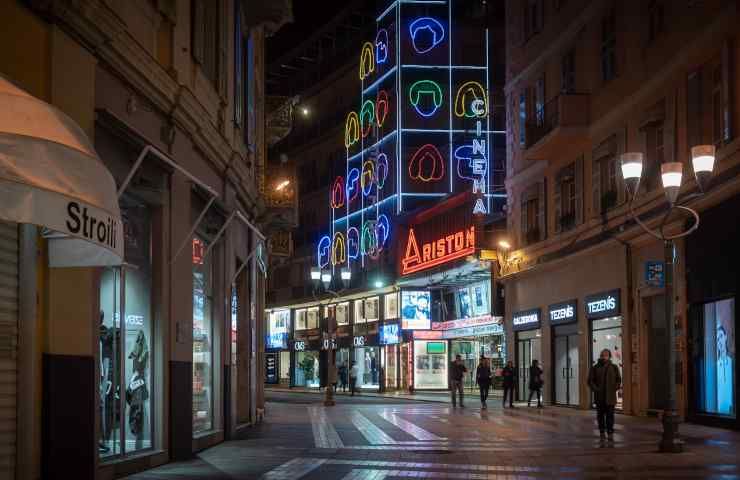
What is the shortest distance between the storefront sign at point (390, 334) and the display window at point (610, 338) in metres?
26.1

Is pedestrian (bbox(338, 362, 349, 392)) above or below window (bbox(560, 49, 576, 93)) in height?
below

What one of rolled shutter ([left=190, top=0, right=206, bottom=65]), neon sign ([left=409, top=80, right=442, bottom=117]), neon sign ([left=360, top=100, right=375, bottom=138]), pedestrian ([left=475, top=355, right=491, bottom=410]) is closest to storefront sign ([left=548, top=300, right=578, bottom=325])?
pedestrian ([left=475, top=355, right=491, bottom=410])

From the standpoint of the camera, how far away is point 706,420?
83.8 ft

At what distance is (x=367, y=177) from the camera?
63375 millimetres

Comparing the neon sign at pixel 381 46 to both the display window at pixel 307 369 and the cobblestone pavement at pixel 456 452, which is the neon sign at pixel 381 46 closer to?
the display window at pixel 307 369

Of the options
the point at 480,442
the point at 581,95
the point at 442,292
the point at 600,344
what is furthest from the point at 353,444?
the point at 442,292

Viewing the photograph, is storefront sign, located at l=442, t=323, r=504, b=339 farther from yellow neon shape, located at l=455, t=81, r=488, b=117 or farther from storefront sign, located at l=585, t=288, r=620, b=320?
storefront sign, located at l=585, t=288, r=620, b=320

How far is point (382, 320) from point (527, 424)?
116 feet

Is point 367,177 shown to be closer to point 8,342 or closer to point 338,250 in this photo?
point 338,250

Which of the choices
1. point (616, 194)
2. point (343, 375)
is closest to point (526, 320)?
point (616, 194)

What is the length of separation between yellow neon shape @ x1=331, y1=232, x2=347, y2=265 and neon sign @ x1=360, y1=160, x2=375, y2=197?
532 cm

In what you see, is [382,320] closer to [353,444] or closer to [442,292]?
[442,292]

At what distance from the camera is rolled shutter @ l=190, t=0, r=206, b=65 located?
18688mm

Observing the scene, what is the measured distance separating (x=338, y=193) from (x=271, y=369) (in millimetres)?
16660
